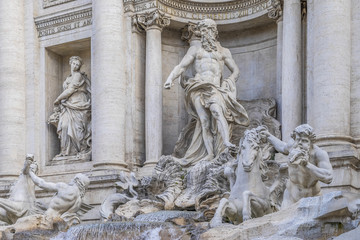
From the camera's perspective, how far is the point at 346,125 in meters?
15.1

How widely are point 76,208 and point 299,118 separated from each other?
199 inches

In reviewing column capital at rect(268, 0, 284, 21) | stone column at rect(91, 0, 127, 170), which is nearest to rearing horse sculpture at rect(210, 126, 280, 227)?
column capital at rect(268, 0, 284, 21)

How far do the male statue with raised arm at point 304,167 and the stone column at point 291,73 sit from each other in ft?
14.4

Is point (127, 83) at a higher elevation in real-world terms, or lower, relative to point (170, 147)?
higher

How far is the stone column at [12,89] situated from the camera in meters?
19.6

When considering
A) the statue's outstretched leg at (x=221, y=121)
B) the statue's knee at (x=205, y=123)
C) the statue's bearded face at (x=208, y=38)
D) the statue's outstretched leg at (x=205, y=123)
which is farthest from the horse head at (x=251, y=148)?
the statue's bearded face at (x=208, y=38)

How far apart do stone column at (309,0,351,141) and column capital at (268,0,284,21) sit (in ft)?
5.52

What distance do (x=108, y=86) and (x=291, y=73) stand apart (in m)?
4.47

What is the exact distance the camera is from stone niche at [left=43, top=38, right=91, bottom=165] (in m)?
20.0

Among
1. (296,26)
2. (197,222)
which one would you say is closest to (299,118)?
(296,26)

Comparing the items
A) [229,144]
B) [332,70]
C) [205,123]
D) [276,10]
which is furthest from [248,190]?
[276,10]

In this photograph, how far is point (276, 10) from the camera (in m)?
17.4

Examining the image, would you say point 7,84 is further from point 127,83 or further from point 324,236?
point 324,236

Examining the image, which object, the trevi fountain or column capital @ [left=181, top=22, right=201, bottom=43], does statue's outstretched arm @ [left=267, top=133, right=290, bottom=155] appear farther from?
column capital @ [left=181, top=22, right=201, bottom=43]
